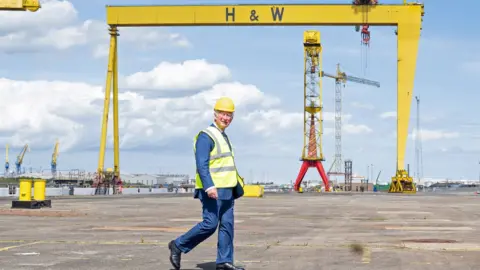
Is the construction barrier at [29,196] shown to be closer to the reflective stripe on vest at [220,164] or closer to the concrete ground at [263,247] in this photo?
the concrete ground at [263,247]

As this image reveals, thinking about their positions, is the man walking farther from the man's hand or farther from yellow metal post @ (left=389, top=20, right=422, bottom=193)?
yellow metal post @ (left=389, top=20, right=422, bottom=193)

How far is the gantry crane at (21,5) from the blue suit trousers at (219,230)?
3622 cm

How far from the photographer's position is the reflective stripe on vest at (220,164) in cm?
714

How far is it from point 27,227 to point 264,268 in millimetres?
7449

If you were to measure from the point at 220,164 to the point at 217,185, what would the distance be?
222 mm

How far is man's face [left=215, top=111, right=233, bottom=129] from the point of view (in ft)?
23.8

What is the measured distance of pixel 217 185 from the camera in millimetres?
7105

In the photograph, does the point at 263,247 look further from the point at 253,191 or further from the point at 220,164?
the point at 253,191

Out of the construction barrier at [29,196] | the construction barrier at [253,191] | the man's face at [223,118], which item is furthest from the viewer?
the construction barrier at [253,191]

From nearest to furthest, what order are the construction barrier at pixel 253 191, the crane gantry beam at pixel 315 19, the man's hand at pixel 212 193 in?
1. the man's hand at pixel 212 193
2. the construction barrier at pixel 253 191
3. the crane gantry beam at pixel 315 19

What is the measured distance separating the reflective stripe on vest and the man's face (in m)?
0.08

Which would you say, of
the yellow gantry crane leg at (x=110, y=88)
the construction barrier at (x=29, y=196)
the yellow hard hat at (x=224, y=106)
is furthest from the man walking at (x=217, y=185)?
the yellow gantry crane leg at (x=110, y=88)

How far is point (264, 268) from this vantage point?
7465 millimetres

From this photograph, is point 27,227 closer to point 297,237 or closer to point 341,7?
point 297,237
